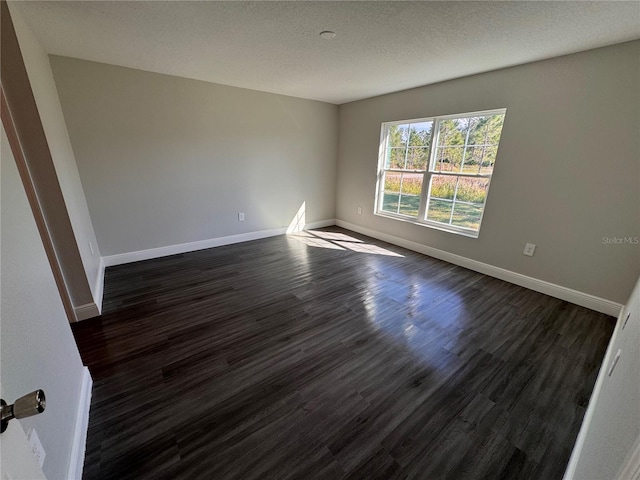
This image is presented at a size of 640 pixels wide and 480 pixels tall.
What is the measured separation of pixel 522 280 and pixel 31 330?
3.94m

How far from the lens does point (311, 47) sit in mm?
2377

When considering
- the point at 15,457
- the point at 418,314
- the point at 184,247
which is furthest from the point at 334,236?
the point at 15,457

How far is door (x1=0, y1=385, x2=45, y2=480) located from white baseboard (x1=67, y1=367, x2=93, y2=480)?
31.1 inches

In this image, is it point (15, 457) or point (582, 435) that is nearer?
point (15, 457)

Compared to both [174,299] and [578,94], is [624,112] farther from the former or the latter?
[174,299]

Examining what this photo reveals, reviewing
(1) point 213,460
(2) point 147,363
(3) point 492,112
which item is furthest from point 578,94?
(2) point 147,363

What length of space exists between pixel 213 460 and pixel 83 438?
0.66 m

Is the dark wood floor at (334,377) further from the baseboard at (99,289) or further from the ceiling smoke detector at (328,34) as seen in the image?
the ceiling smoke detector at (328,34)

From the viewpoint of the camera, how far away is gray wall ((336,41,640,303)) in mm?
2273

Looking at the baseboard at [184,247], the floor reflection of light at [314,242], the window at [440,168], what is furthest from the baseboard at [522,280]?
the baseboard at [184,247]

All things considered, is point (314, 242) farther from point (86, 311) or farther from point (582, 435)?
point (582, 435)

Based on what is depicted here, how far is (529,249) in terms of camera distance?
2.94 meters

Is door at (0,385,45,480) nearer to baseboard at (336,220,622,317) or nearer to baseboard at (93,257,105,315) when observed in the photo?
baseboard at (93,257,105,315)

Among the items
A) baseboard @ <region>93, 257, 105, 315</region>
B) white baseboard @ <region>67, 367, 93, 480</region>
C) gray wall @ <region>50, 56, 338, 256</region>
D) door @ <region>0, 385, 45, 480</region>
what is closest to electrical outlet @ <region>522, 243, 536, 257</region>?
gray wall @ <region>50, 56, 338, 256</region>
